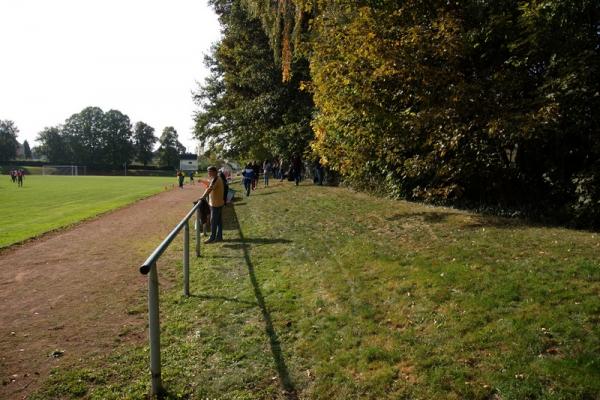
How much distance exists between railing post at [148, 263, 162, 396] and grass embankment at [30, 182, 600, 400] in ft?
0.57

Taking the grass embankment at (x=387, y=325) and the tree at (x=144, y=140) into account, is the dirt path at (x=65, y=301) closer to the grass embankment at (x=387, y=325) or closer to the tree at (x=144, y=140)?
the grass embankment at (x=387, y=325)

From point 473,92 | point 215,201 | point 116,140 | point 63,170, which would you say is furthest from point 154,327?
point 116,140

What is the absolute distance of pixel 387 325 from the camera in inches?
206

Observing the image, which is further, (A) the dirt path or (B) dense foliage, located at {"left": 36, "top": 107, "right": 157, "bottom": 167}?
(B) dense foliage, located at {"left": 36, "top": 107, "right": 157, "bottom": 167}

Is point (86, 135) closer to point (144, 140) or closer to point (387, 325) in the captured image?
point (144, 140)

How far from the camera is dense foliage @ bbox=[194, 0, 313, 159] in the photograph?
81.6 feet

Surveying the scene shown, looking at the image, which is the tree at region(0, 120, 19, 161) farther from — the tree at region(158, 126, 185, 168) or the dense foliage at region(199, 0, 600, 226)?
the dense foliage at region(199, 0, 600, 226)

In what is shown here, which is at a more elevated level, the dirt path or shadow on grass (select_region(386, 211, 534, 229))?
shadow on grass (select_region(386, 211, 534, 229))

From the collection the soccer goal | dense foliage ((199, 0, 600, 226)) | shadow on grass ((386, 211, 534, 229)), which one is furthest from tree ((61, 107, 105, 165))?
shadow on grass ((386, 211, 534, 229))

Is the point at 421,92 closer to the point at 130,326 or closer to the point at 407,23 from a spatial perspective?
the point at 407,23

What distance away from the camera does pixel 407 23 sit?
37.3ft

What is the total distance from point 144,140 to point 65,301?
126 metres

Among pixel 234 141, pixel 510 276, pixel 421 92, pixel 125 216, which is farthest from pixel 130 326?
pixel 234 141

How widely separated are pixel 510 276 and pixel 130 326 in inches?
191
